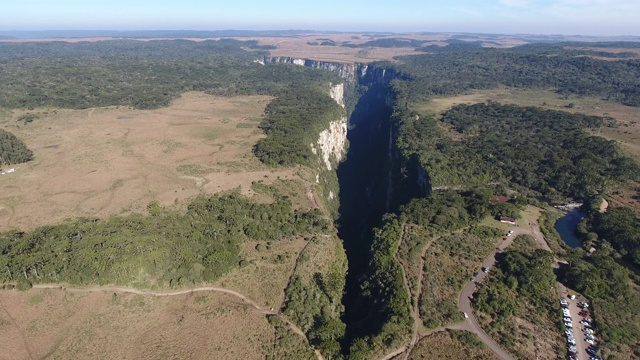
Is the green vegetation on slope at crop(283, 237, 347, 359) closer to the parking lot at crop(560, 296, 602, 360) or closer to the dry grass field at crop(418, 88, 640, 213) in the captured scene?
the parking lot at crop(560, 296, 602, 360)

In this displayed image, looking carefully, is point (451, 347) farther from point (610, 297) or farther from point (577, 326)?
point (610, 297)

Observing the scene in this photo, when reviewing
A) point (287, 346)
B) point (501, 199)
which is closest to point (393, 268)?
point (287, 346)

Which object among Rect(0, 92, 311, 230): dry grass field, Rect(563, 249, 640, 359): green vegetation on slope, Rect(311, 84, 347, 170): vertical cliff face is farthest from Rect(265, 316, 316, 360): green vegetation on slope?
Rect(311, 84, 347, 170): vertical cliff face

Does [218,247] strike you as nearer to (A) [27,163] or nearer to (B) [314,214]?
(B) [314,214]

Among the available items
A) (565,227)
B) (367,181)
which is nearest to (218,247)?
(565,227)

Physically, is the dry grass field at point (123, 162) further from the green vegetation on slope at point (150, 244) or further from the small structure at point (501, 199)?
the small structure at point (501, 199)
